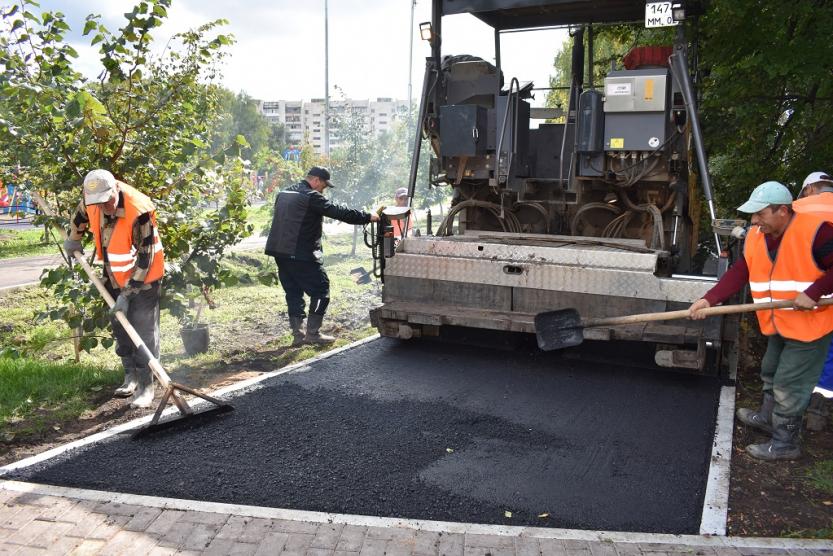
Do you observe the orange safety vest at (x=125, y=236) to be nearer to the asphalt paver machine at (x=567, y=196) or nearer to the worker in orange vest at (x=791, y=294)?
the asphalt paver machine at (x=567, y=196)

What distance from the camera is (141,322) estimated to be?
192 inches

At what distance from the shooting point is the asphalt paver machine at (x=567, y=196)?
4.94 m

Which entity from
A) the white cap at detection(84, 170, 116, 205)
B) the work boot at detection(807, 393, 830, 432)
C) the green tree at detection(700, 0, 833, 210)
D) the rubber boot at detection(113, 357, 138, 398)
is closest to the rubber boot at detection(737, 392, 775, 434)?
the work boot at detection(807, 393, 830, 432)

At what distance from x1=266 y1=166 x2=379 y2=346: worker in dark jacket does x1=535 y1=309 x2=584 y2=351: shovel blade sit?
7.08 ft

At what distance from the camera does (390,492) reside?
3285mm

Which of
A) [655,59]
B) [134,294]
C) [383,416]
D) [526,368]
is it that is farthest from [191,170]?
[655,59]

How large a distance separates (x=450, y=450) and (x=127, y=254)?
264 cm

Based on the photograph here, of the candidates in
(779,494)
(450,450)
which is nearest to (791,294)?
(779,494)

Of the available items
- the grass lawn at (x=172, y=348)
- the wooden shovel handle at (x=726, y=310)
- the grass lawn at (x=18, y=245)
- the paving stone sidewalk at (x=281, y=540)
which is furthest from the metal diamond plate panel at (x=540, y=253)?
the grass lawn at (x=18, y=245)

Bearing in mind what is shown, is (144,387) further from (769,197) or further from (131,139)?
(769,197)

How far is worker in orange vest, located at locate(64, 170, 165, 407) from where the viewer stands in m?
4.56

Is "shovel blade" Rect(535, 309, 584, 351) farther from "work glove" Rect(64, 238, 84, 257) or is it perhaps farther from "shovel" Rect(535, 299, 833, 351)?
"work glove" Rect(64, 238, 84, 257)

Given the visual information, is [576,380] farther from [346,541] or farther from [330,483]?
[346,541]

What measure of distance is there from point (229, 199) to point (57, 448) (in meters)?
2.61
